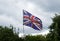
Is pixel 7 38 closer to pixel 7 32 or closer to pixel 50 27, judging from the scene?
pixel 7 32

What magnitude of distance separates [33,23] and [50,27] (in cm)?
1052

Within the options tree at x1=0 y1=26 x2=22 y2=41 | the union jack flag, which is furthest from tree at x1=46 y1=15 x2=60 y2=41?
tree at x1=0 y1=26 x2=22 y2=41

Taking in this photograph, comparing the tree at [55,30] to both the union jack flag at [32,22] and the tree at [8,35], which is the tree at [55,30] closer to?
the union jack flag at [32,22]

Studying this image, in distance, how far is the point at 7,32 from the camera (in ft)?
289

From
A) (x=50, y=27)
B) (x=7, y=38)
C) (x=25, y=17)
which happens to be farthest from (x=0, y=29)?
(x=50, y=27)

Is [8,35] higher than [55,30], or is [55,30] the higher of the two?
[55,30]

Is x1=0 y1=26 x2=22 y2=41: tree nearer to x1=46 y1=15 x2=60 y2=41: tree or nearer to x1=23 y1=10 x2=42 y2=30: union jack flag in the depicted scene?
x1=23 y1=10 x2=42 y2=30: union jack flag

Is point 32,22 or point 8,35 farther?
point 8,35

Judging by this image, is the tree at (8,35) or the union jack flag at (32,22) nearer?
the union jack flag at (32,22)

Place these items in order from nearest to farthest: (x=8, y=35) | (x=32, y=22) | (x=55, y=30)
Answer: (x=55, y=30), (x=32, y=22), (x=8, y=35)

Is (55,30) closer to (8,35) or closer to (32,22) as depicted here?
(32,22)

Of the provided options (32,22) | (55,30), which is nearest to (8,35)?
(32,22)

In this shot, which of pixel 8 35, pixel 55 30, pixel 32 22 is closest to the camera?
pixel 55 30

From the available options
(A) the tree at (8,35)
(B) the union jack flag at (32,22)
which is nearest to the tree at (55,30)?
(B) the union jack flag at (32,22)
